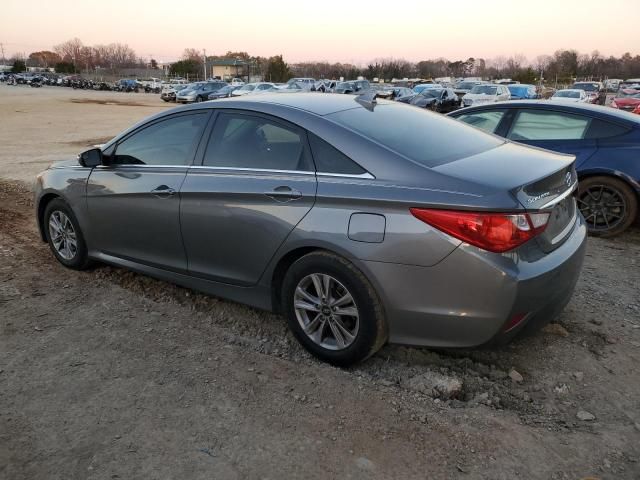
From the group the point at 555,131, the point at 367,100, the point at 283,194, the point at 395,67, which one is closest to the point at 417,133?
the point at 367,100

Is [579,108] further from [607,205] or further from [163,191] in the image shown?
[163,191]

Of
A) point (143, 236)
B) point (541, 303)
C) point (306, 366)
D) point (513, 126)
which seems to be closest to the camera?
point (541, 303)

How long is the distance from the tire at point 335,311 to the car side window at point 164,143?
131 centimetres

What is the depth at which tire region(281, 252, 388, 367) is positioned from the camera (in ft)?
10.2

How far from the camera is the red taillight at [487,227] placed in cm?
276

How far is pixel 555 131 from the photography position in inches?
257

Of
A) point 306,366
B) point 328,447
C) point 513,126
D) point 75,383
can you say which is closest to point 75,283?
point 75,383

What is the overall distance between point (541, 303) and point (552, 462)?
2.70 ft

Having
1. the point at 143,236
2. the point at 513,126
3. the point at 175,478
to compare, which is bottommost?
the point at 175,478

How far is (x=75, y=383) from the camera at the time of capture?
321cm

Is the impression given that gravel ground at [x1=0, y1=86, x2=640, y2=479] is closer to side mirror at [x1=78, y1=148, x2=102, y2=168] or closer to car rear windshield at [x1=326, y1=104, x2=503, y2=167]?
side mirror at [x1=78, y1=148, x2=102, y2=168]

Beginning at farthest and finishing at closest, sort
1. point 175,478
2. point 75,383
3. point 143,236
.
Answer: point 143,236, point 75,383, point 175,478

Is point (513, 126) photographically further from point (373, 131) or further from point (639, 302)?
point (373, 131)

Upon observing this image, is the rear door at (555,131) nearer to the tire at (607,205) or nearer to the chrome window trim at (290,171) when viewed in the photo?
the tire at (607,205)
